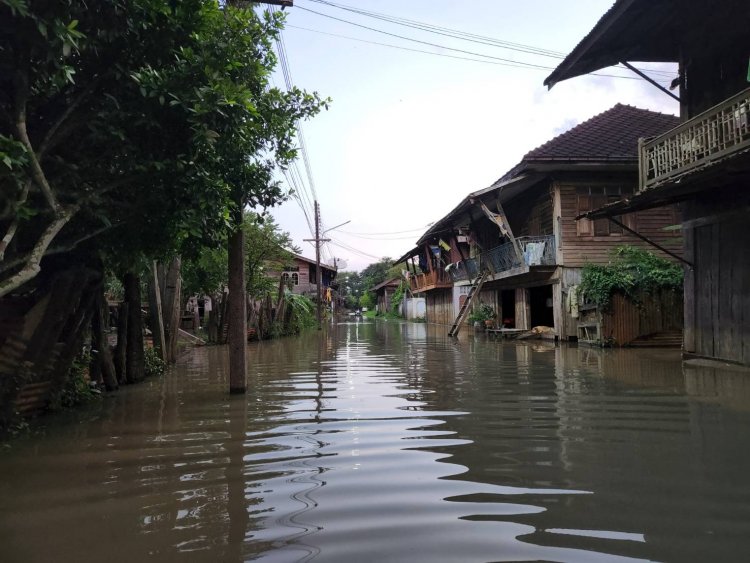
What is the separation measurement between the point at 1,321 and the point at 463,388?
5.58 metres

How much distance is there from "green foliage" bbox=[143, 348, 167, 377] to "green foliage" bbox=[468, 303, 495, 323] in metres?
15.2

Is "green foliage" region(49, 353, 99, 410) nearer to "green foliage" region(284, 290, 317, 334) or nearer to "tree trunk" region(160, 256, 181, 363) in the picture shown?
"tree trunk" region(160, 256, 181, 363)

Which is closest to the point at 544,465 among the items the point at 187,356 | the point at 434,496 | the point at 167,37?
the point at 434,496

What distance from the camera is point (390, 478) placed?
12.2ft

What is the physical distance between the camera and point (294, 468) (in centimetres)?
399

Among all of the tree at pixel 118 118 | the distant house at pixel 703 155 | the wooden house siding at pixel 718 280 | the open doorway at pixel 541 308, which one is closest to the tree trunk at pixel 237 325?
the tree at pixel 118 118

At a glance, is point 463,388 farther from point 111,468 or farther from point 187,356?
point 187,356

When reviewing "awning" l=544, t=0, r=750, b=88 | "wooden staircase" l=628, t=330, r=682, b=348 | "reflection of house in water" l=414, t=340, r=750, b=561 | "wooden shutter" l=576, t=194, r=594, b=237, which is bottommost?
"reflection of house in water" l=414, t=340, r=750, b=561

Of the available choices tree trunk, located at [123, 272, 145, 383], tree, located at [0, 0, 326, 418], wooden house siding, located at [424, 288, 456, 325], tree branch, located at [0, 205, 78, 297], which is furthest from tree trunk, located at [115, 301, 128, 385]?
wooden house siding, located at [424, 288, 456, 325]

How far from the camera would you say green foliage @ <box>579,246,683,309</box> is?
1403cm

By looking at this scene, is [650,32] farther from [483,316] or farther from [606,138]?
[483,316]

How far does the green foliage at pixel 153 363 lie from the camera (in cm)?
970

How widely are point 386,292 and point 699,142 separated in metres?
61.8

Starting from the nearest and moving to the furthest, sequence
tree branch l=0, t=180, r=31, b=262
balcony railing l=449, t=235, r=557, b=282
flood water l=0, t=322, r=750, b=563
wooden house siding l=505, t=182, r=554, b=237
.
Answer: flood water l=0, t=322, r=750, b=563
tree branch l=0, t=180, r=31, b=262
balcony railing l=449, t=235, r=557, b=282
wooden house siding l=505, t=182, r=554, b=237
